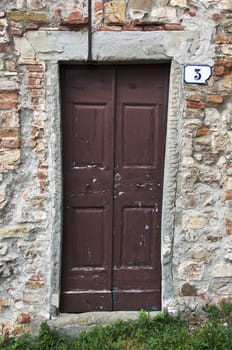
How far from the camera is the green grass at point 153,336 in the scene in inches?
160

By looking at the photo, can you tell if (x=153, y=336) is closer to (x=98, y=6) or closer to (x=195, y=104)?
(x=195, y=104)

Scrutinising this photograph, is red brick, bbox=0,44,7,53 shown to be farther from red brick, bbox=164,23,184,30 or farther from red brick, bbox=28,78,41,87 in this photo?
red brick, bbox=164,23,184,30

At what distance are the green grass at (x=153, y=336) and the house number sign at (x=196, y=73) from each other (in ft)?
6.09

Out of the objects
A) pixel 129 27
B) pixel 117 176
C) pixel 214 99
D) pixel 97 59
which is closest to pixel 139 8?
pixel 129 27

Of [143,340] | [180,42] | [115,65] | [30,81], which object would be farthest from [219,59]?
[143,340]

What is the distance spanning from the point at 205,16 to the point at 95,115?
117 centimetres

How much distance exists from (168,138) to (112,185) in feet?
1.98

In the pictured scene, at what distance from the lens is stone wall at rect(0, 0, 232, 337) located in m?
4.11

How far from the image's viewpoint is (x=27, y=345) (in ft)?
13.6

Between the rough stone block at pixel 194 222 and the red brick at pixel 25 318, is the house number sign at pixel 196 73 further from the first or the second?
the red brick at pixel 25 318

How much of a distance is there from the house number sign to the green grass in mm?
1855

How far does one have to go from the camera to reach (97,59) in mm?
4152

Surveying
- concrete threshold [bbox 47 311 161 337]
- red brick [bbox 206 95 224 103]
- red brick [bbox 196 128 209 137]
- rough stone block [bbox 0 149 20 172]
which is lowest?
concrete threshold [bbox 47 311 161 337]

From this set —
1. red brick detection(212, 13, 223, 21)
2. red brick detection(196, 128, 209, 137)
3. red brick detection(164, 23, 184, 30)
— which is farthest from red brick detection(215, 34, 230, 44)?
red brick detection(196, 128, 209, 137)
